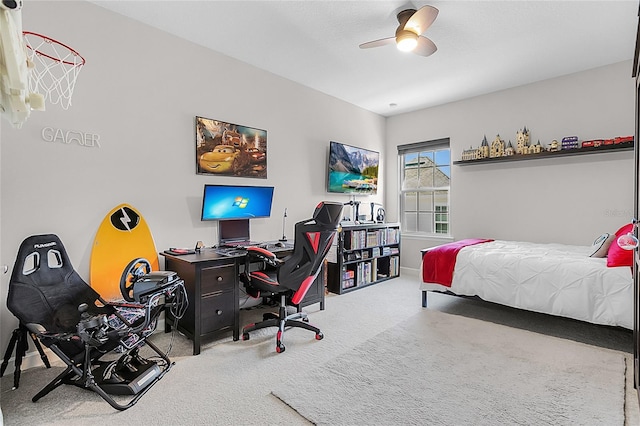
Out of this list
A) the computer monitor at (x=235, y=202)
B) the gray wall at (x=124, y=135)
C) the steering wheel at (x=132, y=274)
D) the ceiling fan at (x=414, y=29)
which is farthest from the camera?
the computer monitor at (x=235, y=202)

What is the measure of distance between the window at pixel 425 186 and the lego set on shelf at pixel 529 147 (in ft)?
1.55

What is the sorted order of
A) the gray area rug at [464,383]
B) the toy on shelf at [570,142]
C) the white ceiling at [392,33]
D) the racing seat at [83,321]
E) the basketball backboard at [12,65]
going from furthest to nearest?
the toy on shelf at [570,142] → the white ceiling at [392,33] → the racing seat at [83,321] → the gray area rug at [464,383] → the basketball backboard at [12,65]

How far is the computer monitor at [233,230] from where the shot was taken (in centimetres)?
338

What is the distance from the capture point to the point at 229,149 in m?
3.46

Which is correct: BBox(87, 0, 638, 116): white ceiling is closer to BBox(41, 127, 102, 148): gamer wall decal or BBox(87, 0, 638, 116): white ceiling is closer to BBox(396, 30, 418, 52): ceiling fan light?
BBox(396, 30, 418, 52): ceiling fan light

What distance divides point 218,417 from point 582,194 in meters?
4.54

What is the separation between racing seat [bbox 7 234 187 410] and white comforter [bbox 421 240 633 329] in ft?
8.94

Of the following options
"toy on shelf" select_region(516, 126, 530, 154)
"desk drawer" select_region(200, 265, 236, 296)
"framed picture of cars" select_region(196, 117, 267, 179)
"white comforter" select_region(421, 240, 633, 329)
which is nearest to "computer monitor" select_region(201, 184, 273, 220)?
"framed picture of cars" select_region(196, 117, 267, 179)

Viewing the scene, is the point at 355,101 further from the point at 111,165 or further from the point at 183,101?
the point at 111,165

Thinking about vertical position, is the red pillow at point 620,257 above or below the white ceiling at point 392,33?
below

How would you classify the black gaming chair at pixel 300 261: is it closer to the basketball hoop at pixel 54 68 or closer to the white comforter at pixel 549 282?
the white comforter at pixel 549 282

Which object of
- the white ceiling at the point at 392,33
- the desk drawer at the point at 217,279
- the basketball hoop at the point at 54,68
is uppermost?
the white ceiling at the point at 392,33

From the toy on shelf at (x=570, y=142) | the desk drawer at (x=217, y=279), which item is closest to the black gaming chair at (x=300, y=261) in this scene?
the desk drawer at (x=217, y=279)

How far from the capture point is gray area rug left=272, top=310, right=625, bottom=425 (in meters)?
1.76
